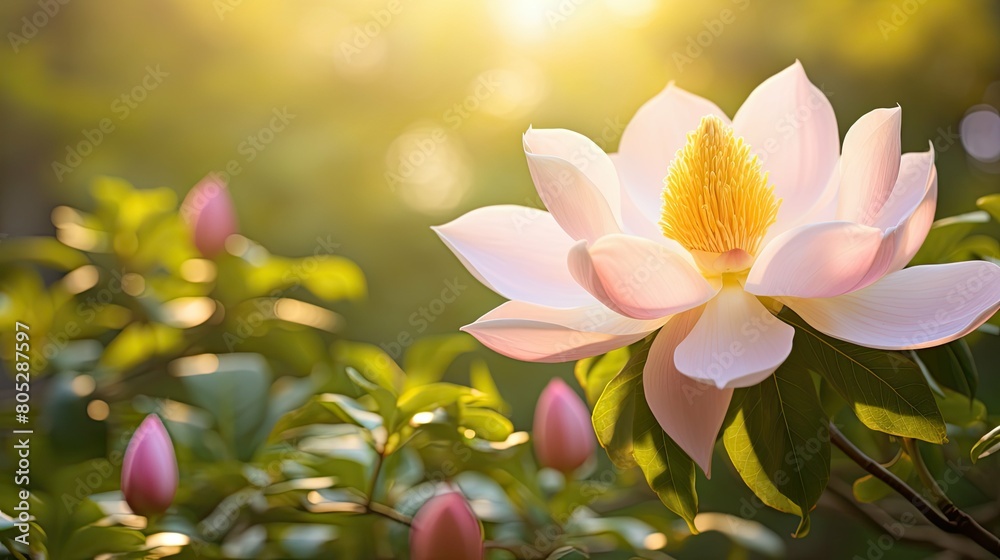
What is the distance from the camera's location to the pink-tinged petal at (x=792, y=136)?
1.41ft

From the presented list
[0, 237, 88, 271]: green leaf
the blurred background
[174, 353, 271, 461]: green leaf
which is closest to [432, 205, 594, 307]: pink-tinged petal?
[174, 353, 271, 461]: green leaf

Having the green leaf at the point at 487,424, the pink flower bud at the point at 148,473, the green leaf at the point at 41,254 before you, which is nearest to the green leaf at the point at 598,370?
the green leaf at the point at 487,424

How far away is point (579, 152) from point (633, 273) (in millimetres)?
110

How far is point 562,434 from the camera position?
59 centimetres

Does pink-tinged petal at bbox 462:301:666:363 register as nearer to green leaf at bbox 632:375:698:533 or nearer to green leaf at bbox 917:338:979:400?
green leaf at bbox 632:375:698:533

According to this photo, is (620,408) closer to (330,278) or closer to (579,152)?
(579,152)

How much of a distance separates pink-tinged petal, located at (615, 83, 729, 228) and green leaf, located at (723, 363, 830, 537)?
0.15 m

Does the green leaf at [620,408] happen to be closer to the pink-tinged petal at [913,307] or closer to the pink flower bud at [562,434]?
the pink-tinged petal at [913,307]

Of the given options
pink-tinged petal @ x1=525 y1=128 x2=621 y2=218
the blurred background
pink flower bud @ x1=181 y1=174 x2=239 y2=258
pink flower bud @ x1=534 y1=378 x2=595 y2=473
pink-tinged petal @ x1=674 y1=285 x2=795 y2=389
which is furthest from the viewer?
the blurred background

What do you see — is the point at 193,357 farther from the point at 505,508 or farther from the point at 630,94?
the point at 630,94

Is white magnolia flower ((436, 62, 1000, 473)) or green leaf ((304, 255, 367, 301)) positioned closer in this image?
white magnolia flower ((436, 62, 1000, 473))

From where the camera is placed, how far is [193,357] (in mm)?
750

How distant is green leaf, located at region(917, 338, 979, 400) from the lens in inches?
16.1

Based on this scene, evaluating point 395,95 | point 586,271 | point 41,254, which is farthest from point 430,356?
point 395,95
